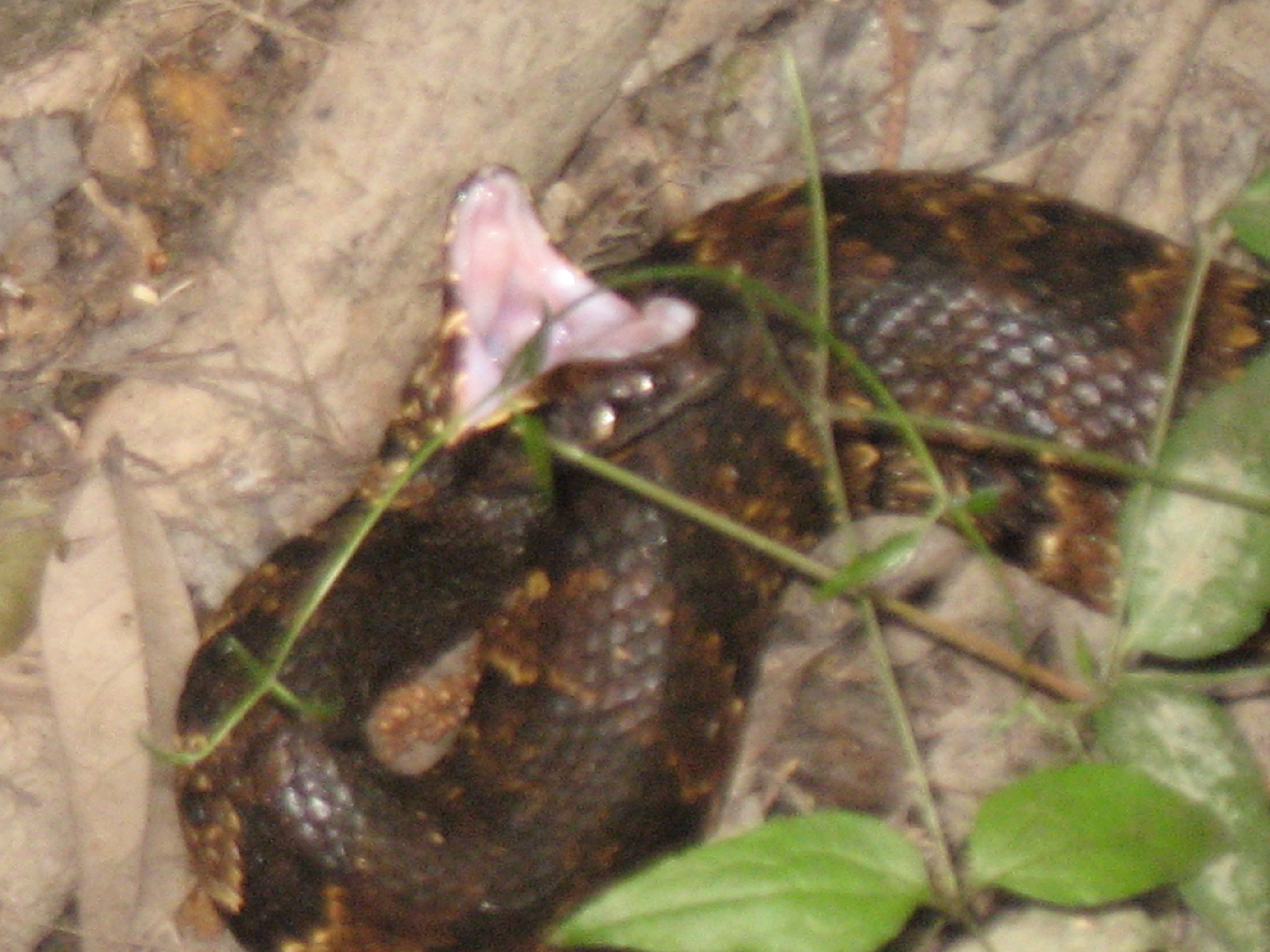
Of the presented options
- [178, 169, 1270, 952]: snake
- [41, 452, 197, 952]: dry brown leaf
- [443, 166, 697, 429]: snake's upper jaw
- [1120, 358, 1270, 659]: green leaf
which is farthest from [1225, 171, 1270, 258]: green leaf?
[41, 452, 197, 952]: dry brown leaf

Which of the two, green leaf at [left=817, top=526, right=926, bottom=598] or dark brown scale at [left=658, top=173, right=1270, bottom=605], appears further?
dark brown scale at [left=658, top=173, right=1270, bottom=605]

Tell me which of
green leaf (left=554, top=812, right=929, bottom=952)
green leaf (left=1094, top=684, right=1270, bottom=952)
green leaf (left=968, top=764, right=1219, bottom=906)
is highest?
green leaf (left=554, top=812, right=929, bottom=952)

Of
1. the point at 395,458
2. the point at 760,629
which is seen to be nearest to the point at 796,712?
the point at 760,629

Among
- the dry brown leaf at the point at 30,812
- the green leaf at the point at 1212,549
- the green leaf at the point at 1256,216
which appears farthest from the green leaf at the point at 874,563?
the dry brown leaf at the point at 30,812

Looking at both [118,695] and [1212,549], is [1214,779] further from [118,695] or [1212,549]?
[118,695]

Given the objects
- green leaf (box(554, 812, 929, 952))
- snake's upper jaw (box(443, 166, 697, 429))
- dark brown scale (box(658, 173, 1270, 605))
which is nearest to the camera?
green leaf (box(554, 812, 929, 952))

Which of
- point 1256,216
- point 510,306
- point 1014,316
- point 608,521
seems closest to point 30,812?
point 608,521

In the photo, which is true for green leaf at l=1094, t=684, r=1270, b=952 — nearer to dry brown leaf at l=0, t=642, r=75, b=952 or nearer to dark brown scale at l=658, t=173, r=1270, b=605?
dark brown scale at l=658, t=173, r=1270, b=605

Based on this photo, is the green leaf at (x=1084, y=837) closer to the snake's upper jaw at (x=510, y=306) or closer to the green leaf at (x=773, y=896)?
the green leaf at (x=773, y=896)
